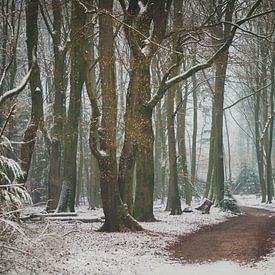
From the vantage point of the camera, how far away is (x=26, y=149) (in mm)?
15375

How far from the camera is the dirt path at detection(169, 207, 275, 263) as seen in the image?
10.4 meters

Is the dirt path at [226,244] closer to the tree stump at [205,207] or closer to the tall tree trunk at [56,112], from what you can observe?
the tree stump at [205,207]

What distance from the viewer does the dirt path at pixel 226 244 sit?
10.4m

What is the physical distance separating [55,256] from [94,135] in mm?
5525

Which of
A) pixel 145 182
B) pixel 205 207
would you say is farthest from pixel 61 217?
pixel 205 207

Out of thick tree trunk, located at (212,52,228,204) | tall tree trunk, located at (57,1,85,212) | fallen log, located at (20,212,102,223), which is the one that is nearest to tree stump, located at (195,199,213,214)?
thick tree trunk, located at (212,52,228,204)

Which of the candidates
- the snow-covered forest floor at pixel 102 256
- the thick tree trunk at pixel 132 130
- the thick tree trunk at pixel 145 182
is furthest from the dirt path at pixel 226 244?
the thick tree trunk at pixel 132 130

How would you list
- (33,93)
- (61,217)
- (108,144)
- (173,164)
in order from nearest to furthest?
(108,144) → (33,93) → (61,217) → (173,164)

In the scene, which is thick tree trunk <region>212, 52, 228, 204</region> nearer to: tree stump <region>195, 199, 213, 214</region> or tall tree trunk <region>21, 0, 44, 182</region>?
tree stump <region>195, 199, 213, 214</region>

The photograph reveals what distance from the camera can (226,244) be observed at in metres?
12.2

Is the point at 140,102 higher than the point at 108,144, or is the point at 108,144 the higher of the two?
the point at 140,102

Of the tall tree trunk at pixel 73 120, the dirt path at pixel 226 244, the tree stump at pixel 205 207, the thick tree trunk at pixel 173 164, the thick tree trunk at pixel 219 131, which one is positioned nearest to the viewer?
the dirt path at pixel 226 244

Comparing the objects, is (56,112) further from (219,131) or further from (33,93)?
(219,131)

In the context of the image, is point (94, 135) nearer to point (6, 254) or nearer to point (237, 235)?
point (237, 235)
